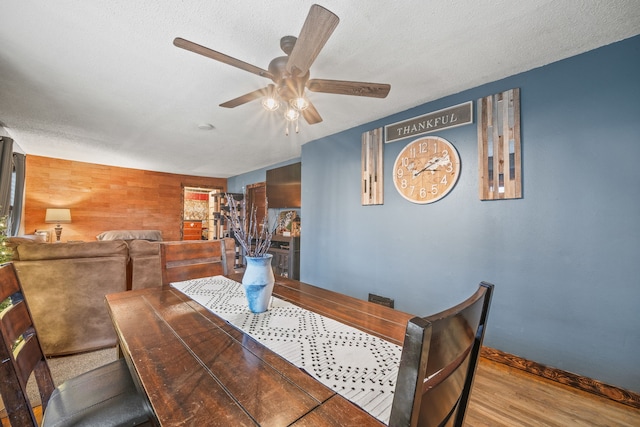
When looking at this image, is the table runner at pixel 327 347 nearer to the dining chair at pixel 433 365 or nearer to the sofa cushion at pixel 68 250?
the dining chair at pixel 433 365

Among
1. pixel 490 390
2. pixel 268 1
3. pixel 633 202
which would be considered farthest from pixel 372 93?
pixel 490 390

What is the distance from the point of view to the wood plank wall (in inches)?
203

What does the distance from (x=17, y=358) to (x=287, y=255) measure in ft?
12.3

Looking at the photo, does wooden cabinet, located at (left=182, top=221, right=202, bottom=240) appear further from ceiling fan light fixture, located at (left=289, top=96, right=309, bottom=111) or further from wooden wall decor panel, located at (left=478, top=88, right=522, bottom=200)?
wooden wall decor panel, located at (left=478, top=88, right=522, bottom=200)

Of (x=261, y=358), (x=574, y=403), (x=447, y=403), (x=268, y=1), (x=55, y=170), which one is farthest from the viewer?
(x=55, y=170)

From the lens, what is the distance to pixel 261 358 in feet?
2.81

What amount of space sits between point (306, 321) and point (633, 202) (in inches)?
89.4

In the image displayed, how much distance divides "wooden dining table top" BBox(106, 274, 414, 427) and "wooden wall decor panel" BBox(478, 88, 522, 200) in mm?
1638

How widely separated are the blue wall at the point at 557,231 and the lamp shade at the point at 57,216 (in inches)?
249

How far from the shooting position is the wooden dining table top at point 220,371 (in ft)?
1.98

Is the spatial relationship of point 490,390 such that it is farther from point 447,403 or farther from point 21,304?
point 21,304

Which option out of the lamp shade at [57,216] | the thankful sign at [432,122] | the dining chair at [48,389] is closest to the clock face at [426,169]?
the thankful sign at [432,122]

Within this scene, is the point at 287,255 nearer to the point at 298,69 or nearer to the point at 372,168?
the point at 372,168

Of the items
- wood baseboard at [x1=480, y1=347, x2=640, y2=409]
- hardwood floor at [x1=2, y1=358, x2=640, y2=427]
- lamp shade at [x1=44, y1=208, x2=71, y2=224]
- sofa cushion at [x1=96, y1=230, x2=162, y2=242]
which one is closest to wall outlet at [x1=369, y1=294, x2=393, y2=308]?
wood baseboard at [x1=480, y1=347, x2=640, y2=409]
